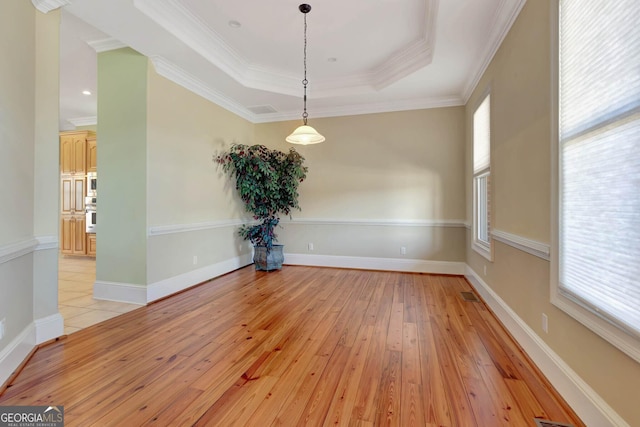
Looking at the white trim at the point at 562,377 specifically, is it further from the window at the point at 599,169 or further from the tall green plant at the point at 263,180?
the tall green plant at the point at 263,180

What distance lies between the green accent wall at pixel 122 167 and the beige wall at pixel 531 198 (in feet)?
12.2

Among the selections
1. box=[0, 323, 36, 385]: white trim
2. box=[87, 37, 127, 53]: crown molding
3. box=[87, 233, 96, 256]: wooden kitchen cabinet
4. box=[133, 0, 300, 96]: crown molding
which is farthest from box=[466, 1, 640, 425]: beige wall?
box=[87, 233, 96, 256]: wooden kitchen cabinet

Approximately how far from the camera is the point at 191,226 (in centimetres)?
393

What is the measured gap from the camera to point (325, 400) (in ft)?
5.41

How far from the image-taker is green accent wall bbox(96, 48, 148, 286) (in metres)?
3.26

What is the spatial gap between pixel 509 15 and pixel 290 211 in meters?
4.00

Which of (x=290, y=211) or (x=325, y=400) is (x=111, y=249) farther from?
(x=325, y=400)

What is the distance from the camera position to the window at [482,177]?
331 centimetres

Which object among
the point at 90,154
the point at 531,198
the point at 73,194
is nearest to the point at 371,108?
the point at 531,198

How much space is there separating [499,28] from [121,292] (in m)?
4.85

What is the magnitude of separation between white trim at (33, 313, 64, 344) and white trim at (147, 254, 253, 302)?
2.96 ft

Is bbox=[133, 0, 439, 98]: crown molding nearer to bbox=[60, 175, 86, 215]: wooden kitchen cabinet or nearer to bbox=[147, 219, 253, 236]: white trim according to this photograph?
bbox=[147, 219, 253, 236]: white trim

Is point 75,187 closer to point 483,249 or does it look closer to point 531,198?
point 483,249

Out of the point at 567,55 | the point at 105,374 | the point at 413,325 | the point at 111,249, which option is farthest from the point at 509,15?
the point at 111,249
